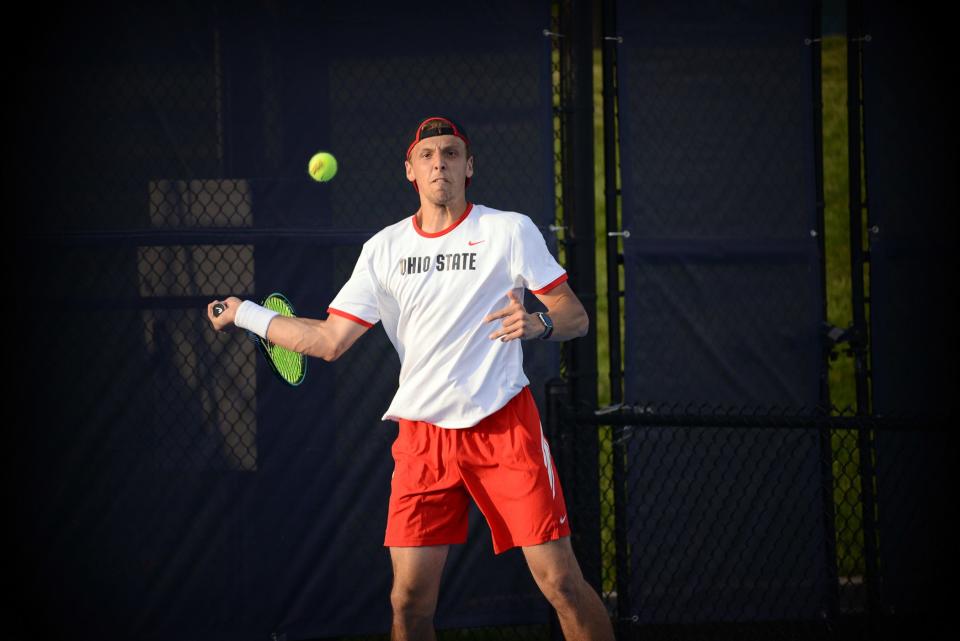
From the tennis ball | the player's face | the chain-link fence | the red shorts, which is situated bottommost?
the chain-link fence

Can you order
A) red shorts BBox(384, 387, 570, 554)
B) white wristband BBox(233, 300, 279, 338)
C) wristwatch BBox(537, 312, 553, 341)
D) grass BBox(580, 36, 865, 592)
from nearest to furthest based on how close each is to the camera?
1. wristwatch BBox(537, 312, 553, 341)
2. red shorts BBox(384, 387, 570, 554)
3. white wristband BBox(233, 300, 279, 338)
4. grass BBox(580, 36, 865, 592)

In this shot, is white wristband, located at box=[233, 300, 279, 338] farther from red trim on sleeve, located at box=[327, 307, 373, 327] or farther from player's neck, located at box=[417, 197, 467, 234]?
player's neck, located at box=[417, 197, 467, 234]

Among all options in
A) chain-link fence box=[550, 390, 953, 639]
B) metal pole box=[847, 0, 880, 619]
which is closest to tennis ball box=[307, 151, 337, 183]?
chain-link fence box=[550, 390, 953, 639]

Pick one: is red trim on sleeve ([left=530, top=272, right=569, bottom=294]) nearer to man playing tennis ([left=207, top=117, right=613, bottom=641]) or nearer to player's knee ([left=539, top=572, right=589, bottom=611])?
man playing tennis ([left=207, top=117, right=613, bottom=641])

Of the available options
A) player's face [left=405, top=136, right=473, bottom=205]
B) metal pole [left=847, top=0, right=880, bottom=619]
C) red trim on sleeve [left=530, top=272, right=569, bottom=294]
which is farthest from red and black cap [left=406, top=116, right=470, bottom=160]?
metal pole [left=847, top=0, right=880, bottom=619]

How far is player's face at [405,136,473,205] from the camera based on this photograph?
3.62 m

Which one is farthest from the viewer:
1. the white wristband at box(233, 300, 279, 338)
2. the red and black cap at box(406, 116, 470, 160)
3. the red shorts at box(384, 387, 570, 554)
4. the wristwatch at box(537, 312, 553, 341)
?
the red and black cap at box(406, 116, 470, 160)

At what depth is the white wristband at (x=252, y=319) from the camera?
358 cm

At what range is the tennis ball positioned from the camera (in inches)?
177

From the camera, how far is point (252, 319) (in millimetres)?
3580

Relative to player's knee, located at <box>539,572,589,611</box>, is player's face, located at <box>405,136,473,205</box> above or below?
above

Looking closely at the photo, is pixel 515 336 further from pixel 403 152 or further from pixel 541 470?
pixel 403 152

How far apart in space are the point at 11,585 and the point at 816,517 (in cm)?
377

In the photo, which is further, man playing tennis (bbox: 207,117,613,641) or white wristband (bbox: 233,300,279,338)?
white wristband (bbox: 233,300,279,338)
